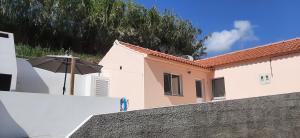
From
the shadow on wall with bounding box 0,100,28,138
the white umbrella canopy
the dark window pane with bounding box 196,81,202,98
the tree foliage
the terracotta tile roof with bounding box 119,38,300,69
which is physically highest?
Answer: the tree foliage

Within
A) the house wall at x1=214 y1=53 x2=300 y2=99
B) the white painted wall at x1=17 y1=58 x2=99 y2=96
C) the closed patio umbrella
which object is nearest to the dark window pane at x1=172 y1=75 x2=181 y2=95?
the house wall at x1=214 y1=53 x2=300 y2=99

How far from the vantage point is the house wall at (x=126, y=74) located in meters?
Result: 14.3

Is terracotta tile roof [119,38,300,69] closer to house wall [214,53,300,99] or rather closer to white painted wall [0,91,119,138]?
house wall [214,53,300,99]

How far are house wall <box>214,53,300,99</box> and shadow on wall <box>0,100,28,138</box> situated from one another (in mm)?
12350

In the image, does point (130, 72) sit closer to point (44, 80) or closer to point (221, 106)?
point (44, 80)

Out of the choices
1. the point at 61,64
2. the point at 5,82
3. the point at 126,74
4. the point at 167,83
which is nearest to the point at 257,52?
the point at 167,83

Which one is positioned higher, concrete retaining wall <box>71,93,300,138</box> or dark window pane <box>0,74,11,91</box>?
dark window pane <box>0,74,11,91</box>

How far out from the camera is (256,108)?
15.7 feet

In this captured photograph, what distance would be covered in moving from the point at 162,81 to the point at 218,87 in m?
4.86

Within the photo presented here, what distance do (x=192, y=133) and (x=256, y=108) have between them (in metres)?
1.14

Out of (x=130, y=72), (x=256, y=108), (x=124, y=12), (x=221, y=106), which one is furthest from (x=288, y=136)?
(x=124, y=12)

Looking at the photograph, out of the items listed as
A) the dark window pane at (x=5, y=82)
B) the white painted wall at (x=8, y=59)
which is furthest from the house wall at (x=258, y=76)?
the dark window pane at (x=5, y=82)

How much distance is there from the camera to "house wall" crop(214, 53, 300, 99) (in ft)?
49.0

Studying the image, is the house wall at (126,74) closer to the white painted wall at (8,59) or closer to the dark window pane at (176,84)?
the dark window pane at (176,84)
